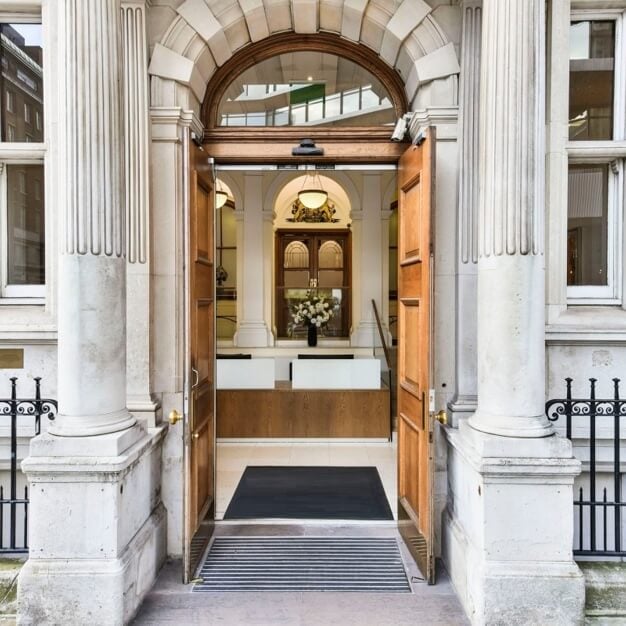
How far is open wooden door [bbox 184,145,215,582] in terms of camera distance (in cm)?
333

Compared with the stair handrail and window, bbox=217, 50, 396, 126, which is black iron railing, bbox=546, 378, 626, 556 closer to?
window, bbox=217, 50, 396, 126

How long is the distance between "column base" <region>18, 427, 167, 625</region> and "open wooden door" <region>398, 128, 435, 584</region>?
194 cm

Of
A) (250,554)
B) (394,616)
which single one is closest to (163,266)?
(250,554)

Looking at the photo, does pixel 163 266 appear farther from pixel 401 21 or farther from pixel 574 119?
pixel 574 119

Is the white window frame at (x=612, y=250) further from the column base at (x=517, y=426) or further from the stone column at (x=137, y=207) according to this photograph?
the stone column at (x=137, y=207)

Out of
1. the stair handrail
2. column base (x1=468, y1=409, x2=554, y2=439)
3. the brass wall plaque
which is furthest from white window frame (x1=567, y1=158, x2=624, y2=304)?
the stair handrail

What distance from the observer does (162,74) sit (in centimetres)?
367

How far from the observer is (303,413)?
6.96 meters

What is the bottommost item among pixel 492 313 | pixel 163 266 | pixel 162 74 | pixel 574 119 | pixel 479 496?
pixel 479 496

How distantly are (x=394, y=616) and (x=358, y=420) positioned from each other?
3.98 metres

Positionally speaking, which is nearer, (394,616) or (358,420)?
(394,616)

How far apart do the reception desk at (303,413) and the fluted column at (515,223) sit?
3965 millimetres

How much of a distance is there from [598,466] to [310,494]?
8.51ft

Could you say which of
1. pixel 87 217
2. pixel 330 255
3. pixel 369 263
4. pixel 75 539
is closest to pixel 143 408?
pixel 75 539
